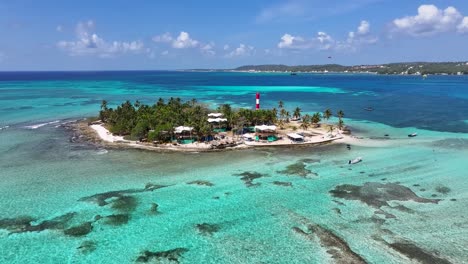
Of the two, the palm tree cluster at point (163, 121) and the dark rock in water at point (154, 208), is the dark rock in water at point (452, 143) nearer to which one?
the palm tree cluster at point (163, 121)

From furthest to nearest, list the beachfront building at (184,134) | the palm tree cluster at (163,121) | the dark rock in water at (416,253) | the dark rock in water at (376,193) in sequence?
the palm tree cluster at (163,121)
the beachfront building at (184,134)
the dark rock in water at (376,193)
the dark rock in water at (416,253)

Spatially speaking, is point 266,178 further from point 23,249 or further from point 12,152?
point 12,152

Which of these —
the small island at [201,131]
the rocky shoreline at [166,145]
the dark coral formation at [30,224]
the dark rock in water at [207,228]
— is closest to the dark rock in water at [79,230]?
the dark coral formation at [30,224]

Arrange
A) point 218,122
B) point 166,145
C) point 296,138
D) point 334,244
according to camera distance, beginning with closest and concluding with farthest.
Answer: point 334,244, point 166,145, point 296,138, point 218,122

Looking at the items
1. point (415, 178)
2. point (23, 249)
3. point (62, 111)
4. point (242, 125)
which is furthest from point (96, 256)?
point (62, 111)

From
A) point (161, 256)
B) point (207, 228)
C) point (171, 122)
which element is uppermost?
point (171, 122)

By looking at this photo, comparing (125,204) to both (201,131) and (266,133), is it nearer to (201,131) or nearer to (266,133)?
(201,131)

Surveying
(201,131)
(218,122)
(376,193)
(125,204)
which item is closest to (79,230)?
(125,204)
